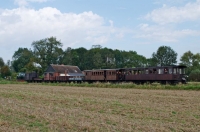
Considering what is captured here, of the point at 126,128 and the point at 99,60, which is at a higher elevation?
the point at 99,60

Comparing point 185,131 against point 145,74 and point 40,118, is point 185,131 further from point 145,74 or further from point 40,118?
point 145,74

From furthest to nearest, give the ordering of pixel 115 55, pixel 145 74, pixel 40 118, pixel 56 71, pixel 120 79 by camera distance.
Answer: pixel 115 55, pixel 56 71, pixel 120 79, pixel 145 74, pixel 40 118

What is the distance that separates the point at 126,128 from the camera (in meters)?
8.41

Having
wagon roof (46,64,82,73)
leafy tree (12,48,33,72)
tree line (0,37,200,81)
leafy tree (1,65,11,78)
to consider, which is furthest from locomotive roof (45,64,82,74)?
leafy tree (12,48,33,72)

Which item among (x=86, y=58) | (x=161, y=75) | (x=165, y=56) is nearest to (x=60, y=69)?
(x=86, y=58)

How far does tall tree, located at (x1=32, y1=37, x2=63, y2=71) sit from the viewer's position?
97.5 m

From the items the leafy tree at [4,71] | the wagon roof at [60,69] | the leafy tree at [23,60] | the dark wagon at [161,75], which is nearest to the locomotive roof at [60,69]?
the wagon roof at [60,69]

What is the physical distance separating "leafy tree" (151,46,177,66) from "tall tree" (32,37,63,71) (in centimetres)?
3635

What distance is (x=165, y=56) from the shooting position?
91.6 meters

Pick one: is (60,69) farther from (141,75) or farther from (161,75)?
(161,75)

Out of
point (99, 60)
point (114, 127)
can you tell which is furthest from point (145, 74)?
point (99, 60)

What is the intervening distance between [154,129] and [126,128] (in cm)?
86

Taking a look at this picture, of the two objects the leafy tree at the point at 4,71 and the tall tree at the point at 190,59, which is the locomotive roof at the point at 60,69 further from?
the tall tree at the point at 190,59

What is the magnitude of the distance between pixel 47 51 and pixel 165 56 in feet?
140
